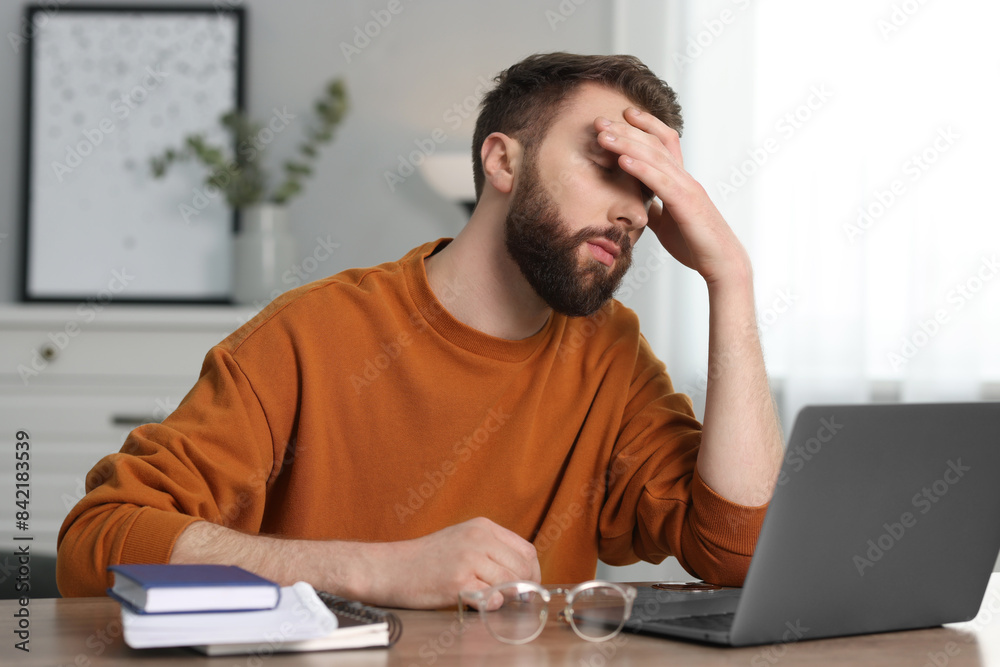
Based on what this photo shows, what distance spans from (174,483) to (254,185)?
198 cm

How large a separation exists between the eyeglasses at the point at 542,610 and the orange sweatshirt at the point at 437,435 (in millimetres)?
348

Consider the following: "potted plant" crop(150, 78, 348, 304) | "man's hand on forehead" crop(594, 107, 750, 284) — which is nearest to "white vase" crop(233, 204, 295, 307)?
"potted plant" crop(150, 78, 348, 304)

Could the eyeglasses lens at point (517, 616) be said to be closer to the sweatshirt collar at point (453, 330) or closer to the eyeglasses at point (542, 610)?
the eyeglasses at point (542, 610)

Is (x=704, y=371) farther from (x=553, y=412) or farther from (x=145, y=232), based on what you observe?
(x=145, y=232)

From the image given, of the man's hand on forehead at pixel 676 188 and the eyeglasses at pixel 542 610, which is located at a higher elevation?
the man's hand on forehead at pixel 676 188

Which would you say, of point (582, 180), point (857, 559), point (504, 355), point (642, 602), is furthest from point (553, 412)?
point (857, 559)

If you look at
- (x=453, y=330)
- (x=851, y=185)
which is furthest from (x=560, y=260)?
(x=851, y=185)

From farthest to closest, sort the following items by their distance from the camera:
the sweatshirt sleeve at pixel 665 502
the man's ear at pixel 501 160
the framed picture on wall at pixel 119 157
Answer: the framed picture on wall at pixel 119 157 < the man's ear at pixel 501 160 < the sweatshirt sleeve at pixel 665 502

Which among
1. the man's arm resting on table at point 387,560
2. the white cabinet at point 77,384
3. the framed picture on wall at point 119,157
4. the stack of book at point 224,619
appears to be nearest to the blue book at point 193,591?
the stack of book at point 224,619

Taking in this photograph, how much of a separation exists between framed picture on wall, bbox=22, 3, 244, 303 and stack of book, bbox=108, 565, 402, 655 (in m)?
2.29

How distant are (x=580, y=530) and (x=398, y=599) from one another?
19.3 inches

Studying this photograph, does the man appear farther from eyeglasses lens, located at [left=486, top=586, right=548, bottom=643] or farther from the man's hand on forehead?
eyeglasses lens, located at [left=486, top=586, right=548, bottom=643]

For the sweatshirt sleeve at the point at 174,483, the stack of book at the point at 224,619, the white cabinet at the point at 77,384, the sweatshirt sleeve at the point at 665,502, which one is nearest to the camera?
the stack of book at the point at 224,619

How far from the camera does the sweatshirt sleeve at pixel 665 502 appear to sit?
116 cm
